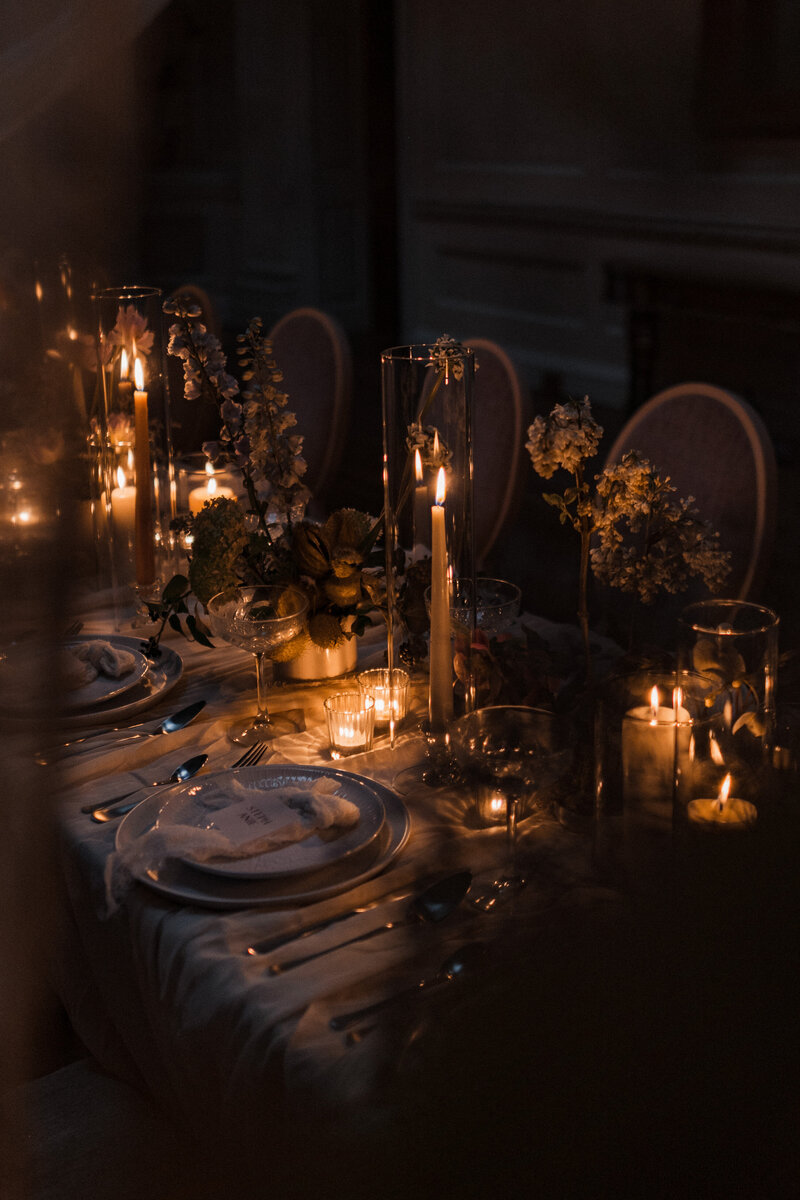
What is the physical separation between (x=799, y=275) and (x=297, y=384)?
210 centimetres

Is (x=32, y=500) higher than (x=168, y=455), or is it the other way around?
(x=32, y=500)

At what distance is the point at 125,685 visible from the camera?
3.32ft

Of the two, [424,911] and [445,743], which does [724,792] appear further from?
[445,743]

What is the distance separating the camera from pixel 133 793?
845 millimetres

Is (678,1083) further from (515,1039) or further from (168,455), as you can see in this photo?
(168,455)

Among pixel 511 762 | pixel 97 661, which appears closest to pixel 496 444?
pixel 97 661

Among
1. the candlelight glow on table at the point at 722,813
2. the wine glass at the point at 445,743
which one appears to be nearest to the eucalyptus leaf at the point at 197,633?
the wine glass at the point at 445,743

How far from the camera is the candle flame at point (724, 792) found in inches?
17.2

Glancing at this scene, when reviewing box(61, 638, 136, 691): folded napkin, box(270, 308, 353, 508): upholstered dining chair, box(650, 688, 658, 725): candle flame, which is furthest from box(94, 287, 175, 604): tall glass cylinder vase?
box(270, 308, 353, 508): upholstered dining chair

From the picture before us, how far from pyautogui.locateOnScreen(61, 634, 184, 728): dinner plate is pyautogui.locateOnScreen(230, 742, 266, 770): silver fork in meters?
0.13

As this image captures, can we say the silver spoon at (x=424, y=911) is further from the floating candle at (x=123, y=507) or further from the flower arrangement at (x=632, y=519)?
the floating candle at (x=123, y=507)

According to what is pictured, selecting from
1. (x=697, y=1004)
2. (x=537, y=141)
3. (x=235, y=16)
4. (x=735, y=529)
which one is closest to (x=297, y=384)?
(x=735, y=529)

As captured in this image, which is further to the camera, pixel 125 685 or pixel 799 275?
pixel 799 275

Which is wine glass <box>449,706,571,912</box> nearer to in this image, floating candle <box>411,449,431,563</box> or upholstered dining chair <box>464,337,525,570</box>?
floating candle <box>411,449,431,563</box>
